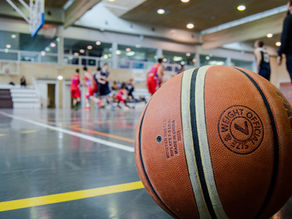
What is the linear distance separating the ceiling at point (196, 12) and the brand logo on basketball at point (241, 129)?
544 inches

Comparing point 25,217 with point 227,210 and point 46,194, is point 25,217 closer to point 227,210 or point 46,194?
point 46,194

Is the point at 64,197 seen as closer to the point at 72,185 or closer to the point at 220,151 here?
the point at 72,185

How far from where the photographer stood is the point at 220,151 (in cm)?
102

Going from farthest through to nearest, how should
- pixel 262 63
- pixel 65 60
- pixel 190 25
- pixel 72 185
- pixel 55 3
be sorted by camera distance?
1. pixel 190 25
2. pixel 65 60
3. pixel 55 3
4. pixel 262 63
5. pixel 72 185

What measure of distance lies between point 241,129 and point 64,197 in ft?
3.03

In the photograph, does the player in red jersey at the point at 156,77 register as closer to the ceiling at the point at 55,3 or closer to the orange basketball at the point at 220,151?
the ceiling at the point at 55,3

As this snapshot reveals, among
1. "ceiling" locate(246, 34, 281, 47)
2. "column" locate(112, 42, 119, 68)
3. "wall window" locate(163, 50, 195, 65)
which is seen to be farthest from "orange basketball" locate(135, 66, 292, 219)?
"wall window" locate(163, 50, 195, 65)

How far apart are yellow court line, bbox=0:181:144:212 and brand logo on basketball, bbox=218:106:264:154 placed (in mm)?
741

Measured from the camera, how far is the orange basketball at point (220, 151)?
1014mm

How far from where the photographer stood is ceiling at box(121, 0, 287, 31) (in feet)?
50.4

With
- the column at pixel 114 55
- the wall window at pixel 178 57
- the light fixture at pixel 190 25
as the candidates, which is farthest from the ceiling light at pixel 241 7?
the wall window at pixel 178 57

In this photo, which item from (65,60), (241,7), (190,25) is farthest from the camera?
(190,25)

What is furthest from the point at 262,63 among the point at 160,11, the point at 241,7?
the point at 160,11

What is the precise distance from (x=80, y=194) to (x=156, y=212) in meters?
0.44
